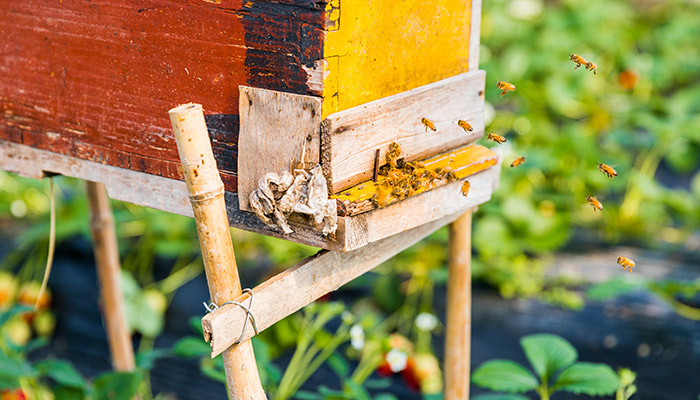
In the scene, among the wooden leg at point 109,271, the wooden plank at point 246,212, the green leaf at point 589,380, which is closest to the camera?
the wooden plank at point 246,212

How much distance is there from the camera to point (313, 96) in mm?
1008

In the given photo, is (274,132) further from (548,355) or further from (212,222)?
(548,355)

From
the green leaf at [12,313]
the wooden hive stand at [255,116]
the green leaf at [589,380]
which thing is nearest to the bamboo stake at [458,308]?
the wooden hive stand at [255,116]

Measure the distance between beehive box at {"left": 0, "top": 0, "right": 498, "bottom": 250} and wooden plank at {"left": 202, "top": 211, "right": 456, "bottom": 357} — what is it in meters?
0.07

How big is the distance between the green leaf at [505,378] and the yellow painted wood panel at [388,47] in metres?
0.70

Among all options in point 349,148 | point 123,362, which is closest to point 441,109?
point 349,148

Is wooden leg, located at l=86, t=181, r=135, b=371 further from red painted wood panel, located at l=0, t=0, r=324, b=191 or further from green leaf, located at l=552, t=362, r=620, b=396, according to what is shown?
green leaf, located at l=552, t=362, r=620, b=396

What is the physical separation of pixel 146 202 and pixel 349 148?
1.39 ft

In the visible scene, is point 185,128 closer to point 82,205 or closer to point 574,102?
point 82,205

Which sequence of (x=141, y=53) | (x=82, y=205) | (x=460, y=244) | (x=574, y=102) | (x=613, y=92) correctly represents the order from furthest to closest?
(x=613, y=92), (x=574, y=102), (x=82, y=205), (x=460, y=244), (x=141, y=53)

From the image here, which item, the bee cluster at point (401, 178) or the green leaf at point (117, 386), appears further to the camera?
the green leaf at point (117, 386)

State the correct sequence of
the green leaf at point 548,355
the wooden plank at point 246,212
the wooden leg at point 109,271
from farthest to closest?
the wooden leg at point 109,271, the green leaf at point 548,355, the wooden plank at point 246,212

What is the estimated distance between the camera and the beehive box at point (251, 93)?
1.03 meters

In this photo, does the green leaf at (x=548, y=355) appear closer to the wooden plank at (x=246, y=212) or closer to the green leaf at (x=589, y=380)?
the green leaf at (x=589, y=380)
